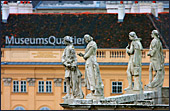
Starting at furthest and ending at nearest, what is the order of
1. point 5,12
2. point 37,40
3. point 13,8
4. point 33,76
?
Result: point 13,8 < point 5,12 < point 37,40 < point 33,76

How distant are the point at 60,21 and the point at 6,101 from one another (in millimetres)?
8364

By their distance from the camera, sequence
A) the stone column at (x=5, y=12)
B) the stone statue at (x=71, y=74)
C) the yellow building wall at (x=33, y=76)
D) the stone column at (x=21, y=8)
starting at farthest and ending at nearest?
the stone column at (x=21, y=8)
the stone column at (x=5, y=12)
the yellow building wall at (x=33, y=76)
the stone statue at (x=71, y=74)

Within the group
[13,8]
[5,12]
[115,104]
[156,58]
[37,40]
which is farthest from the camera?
[13,8]

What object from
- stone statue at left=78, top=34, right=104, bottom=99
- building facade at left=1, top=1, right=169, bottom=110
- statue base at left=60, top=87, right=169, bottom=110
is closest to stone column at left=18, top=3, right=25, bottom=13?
building facade at left=1, top=1, right=169, bottom=110

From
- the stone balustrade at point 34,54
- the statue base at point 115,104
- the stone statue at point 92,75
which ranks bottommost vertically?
the statue base at point 115,104

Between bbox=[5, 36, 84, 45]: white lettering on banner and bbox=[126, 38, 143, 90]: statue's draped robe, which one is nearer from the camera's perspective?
bbox=[126, 38, 143, 90]: statue's draped robe

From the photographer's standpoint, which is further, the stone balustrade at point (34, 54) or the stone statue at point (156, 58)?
the stone balustrade at point (34, 54)

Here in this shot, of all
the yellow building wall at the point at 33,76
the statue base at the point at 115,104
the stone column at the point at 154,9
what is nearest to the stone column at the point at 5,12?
the yellow building wall at the point at 33,76

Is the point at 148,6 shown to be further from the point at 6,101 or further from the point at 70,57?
the point at 70,57

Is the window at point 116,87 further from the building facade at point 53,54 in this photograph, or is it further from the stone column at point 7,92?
the stone column at point 7,92

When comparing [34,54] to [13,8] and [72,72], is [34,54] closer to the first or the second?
[13,8]

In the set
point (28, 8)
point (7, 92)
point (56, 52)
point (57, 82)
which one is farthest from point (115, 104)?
point (28, 8)

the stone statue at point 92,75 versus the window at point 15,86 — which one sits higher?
the window at point 15,86

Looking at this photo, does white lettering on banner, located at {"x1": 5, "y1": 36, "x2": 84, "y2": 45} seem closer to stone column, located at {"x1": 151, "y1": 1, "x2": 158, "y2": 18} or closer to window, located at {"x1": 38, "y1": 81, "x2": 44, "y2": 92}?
window, located at {"x1": 38, "y1": 81, "x2": 44, "y2": 92}
